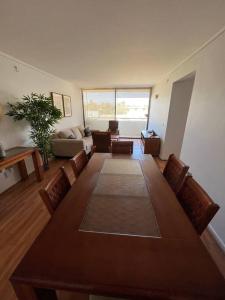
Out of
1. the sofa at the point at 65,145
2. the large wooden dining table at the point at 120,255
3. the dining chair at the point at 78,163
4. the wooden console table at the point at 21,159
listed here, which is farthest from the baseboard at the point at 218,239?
the sofa at the point at 65,145

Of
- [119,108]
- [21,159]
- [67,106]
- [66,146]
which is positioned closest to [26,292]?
[21,159]

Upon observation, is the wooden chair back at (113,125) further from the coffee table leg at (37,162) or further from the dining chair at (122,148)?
the dining chair at (122,148)

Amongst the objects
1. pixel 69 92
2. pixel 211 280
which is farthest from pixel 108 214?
pixel 69 92

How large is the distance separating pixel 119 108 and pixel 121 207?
6.05m

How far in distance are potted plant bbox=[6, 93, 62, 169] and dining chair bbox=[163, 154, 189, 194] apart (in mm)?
2574

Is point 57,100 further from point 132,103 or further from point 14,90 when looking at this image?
point 132,103

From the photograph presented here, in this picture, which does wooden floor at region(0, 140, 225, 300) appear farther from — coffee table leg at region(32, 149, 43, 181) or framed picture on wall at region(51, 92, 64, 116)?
framed picture on wall at region(51, 92, 64, 116)

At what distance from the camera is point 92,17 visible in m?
1.42

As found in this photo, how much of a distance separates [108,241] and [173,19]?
2.12 meters

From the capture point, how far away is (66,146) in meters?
3.79

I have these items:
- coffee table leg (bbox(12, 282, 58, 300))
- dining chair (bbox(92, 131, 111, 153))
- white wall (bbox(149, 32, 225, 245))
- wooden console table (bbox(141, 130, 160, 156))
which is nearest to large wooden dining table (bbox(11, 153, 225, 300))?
coffee table leg (bbox(12, 282, 58, 300))

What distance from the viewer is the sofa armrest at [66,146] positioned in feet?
12.1

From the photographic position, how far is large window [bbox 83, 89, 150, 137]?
247 inches

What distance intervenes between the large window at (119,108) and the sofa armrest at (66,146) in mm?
3190
